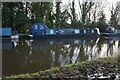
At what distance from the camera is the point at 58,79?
6.66ft

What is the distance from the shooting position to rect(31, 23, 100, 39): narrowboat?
39.1ft

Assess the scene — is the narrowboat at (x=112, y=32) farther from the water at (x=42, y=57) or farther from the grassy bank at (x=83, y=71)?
the grassy bank at (x=83, y=71)

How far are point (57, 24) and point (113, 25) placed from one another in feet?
9.61

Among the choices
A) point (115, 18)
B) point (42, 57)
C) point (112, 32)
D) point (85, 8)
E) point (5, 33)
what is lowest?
point (42, 57)

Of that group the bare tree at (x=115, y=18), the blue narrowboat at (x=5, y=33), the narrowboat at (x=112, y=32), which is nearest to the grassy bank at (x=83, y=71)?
the blue narrowboat at (x=5, y=33)

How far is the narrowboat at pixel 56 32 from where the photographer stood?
1191 cm

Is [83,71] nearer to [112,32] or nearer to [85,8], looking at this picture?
[85,8]

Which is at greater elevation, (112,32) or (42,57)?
(112,32)

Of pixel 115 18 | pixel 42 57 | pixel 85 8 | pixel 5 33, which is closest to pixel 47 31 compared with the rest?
pixel 5 33

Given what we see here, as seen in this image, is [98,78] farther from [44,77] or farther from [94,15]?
[94,15]

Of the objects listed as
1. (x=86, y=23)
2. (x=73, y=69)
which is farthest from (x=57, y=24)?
(x=73, y=69)

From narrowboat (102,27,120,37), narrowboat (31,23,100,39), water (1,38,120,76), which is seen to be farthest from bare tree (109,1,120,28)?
water (1,38,120,76)

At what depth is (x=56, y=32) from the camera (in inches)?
470

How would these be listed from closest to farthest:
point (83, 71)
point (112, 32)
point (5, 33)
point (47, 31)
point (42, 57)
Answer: point (83, 71), point (42, 57), point (5, 33), point (47, 31), point (112, 32)
